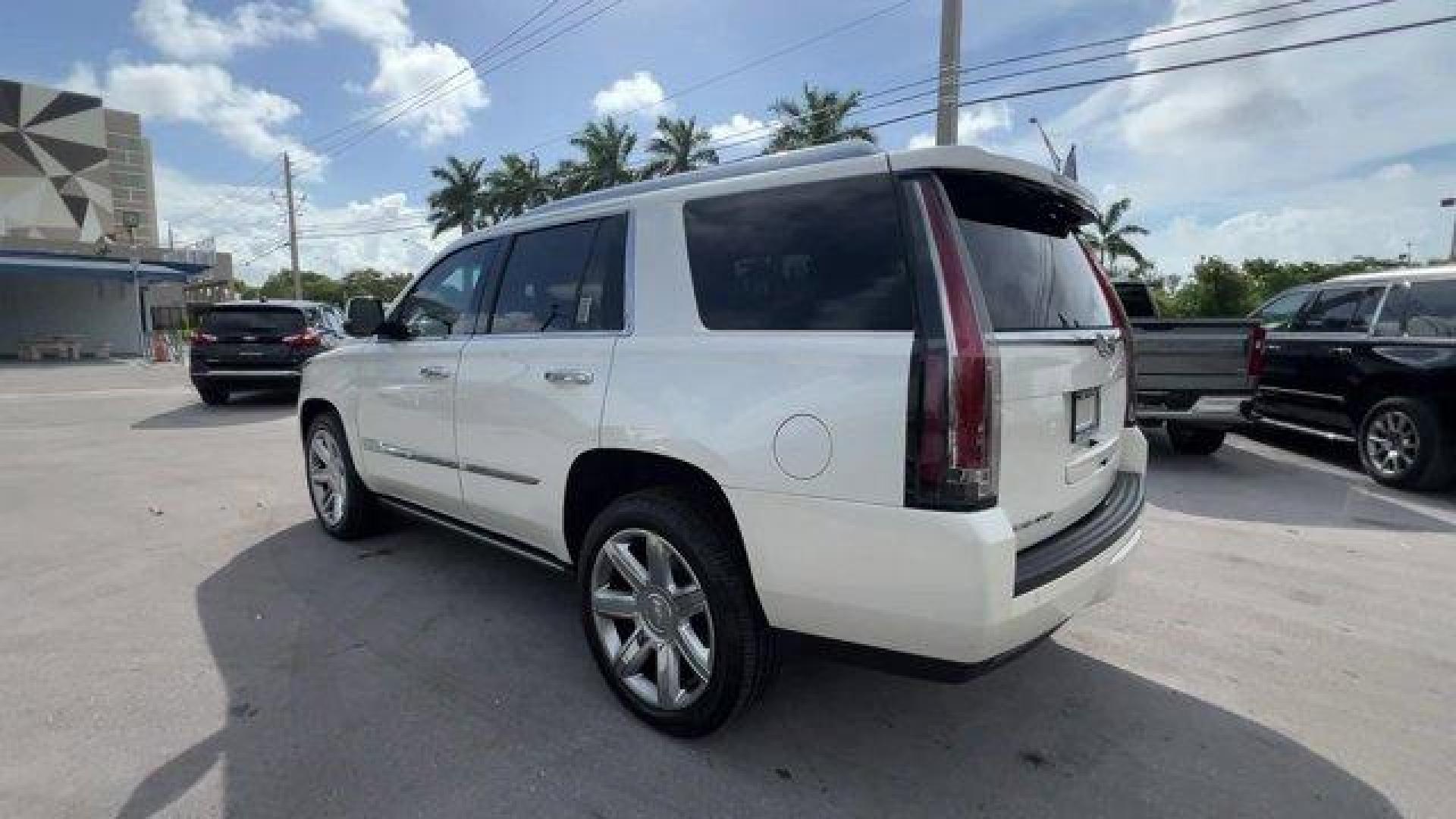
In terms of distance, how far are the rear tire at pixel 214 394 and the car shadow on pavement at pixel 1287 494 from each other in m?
13.4

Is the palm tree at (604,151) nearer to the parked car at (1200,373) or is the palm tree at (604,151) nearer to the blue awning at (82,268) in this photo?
the blue awning at (82,268)

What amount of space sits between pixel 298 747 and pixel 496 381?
1586 mm

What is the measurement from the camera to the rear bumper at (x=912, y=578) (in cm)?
208

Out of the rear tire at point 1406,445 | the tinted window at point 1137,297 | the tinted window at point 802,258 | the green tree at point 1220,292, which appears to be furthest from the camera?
the green tree at point 1220,292

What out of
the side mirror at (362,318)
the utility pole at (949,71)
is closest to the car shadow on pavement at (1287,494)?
the side mirror at (362,318)

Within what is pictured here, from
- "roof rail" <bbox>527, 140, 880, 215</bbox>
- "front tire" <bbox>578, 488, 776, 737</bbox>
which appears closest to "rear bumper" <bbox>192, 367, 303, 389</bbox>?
"roof rail" <bbox>527, 140, 880, 215</bbox>

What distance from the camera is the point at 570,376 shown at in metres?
3.06

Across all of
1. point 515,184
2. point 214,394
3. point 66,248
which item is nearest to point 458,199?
point 515,184

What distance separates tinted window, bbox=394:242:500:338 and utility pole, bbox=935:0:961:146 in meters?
11.1

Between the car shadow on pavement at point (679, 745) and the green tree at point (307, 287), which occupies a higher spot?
the green tree at point (307, 287)

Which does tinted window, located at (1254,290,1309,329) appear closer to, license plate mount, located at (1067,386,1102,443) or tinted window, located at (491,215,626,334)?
license plate mount, located at (1067,386,1102,443)

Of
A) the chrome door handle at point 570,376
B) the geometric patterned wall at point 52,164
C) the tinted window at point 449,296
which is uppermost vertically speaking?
the geometric patterned wall at point 52,164

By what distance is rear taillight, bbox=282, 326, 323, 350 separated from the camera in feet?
40.6

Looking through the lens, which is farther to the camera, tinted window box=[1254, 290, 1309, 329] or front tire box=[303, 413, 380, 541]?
tinted window box=[1254, 290, 1309, 329]
